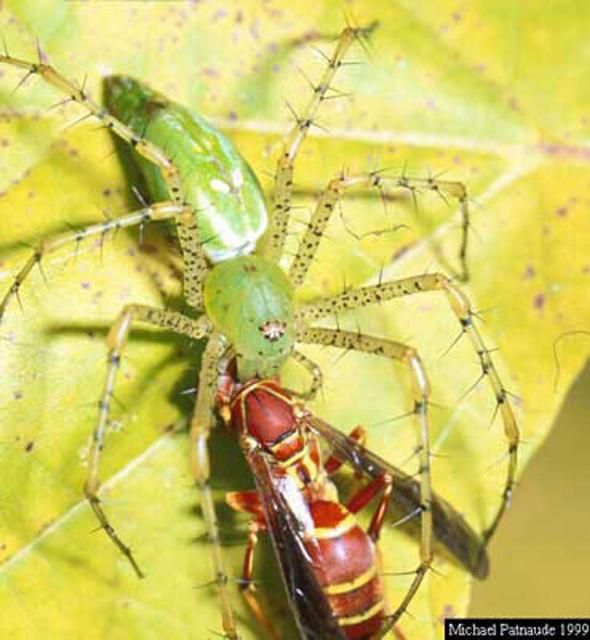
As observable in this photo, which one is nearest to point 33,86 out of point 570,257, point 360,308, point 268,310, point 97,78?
point 97,78

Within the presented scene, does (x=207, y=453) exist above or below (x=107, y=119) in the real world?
below

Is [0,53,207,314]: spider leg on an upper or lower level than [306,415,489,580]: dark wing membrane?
upper

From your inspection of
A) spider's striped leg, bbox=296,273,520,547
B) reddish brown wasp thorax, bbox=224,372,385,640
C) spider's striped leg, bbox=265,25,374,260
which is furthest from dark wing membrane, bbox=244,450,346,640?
spider's striped leg, bbox=265,25,374,260

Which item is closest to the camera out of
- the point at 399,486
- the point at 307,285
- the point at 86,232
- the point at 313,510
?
the point at 86,232

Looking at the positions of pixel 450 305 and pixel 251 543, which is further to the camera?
pixel 450 305

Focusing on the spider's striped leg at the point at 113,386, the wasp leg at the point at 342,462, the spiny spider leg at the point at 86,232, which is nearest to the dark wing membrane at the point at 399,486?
the wasp leg at the point at 342,462

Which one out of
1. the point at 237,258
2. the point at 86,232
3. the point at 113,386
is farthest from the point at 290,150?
the point at 113,386

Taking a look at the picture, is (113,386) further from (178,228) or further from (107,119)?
(107,119)

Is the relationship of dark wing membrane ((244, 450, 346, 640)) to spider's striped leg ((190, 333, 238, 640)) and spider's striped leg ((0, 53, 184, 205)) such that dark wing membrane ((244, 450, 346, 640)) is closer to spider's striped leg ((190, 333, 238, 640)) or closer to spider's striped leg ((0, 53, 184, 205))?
spider's striped leg ((190, 333, 238, 640))
